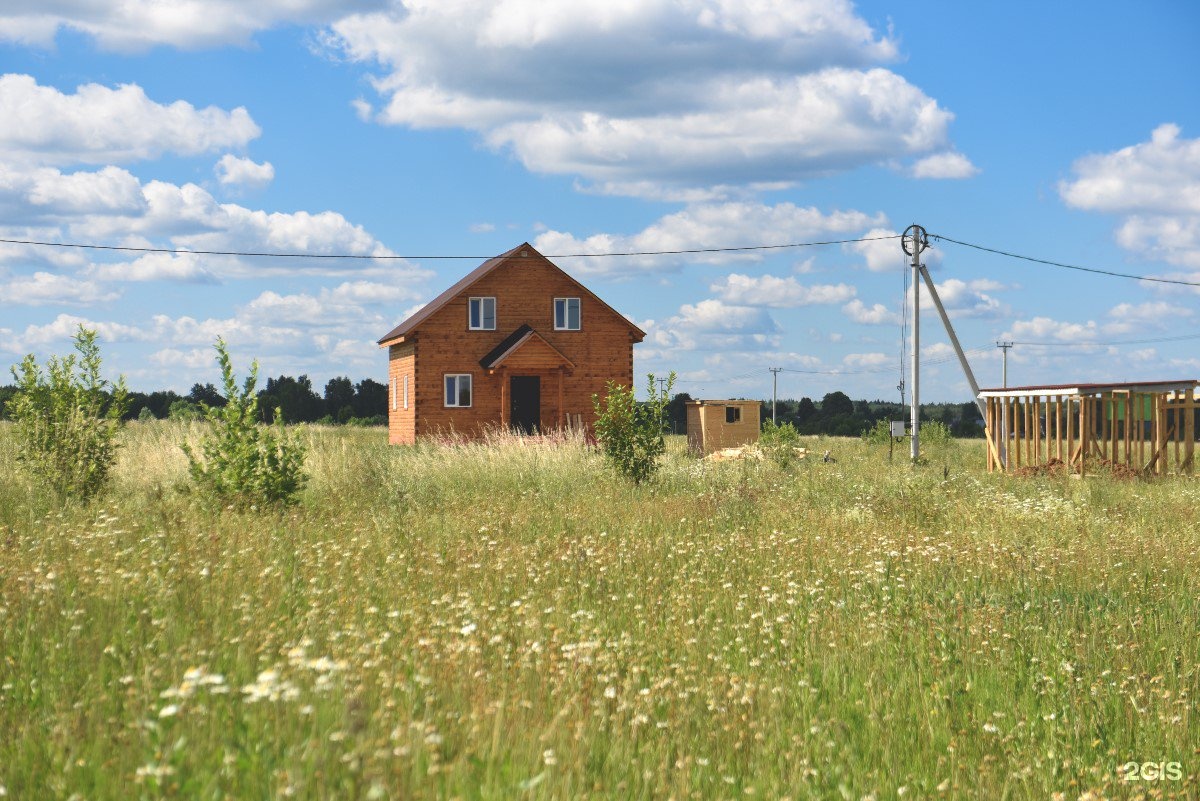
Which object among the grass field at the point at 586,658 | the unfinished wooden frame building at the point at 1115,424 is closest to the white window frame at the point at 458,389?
the unfinished wooden frame building at the point at 1115,424

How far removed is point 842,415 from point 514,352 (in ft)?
165

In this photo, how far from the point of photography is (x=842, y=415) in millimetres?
78812

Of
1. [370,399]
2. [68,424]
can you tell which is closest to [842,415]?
[370,399]

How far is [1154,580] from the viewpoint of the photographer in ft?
29.4

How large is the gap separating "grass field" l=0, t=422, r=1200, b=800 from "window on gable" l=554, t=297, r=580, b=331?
23899 millimetres

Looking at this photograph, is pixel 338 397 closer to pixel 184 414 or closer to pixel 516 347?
pixel 184 414

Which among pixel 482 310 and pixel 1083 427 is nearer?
pixel 1083 427

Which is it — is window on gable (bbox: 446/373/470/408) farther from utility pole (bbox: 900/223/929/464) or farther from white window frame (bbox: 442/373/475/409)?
utility pole (bbox: 900/223/929/464)

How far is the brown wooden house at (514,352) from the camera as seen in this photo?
34.0m

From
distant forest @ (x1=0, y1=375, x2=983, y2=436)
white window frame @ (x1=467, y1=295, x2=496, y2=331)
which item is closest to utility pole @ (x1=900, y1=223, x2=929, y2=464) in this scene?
white window frame @ (x1=467, y1=295, x2=496, y2=331)

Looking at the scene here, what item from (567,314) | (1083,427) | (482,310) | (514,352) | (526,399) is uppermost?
(482,310)

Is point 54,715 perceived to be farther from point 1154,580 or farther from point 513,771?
point 1154,580

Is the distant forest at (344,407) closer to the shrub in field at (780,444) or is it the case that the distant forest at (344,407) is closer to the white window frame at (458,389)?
the white window frame at (458,389)

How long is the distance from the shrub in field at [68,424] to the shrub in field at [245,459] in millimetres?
1972
